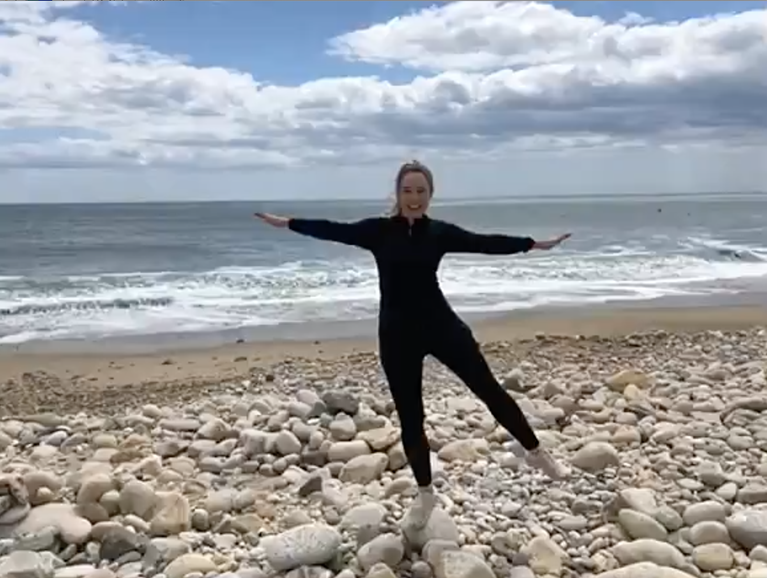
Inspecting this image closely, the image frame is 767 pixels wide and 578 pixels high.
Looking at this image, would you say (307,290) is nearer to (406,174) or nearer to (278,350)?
(278,350)

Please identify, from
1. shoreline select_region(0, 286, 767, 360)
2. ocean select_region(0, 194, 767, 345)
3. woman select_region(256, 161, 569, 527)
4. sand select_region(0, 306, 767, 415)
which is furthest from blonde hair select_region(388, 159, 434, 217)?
ocean select_region(0, 194, 767, 345)

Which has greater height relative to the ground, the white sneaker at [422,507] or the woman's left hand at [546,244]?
the woman's left hand at [546,244]

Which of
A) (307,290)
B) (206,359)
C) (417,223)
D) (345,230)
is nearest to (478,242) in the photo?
(417,223)

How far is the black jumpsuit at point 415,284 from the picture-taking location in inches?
162

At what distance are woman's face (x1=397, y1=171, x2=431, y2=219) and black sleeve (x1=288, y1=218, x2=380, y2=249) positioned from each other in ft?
0.52

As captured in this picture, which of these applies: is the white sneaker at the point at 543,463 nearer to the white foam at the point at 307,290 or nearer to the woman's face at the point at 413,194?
the woman's face at the point at 413,194

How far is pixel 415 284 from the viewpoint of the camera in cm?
413

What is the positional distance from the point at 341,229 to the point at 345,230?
0.02m

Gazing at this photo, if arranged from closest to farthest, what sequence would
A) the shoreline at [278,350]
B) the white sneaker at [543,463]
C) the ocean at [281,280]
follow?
the white sneaker at [543,463], the shoreline at [278,350], the ocean at [281,280]

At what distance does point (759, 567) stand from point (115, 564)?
9.97 ft

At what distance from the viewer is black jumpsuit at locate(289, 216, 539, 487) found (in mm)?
4125

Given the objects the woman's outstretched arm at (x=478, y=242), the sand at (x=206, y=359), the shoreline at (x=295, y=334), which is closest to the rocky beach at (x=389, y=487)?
the sand at (x=206, y=359)

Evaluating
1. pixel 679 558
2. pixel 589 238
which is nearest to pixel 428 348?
pixel 679 558

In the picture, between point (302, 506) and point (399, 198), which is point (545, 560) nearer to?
point (302, 506)
